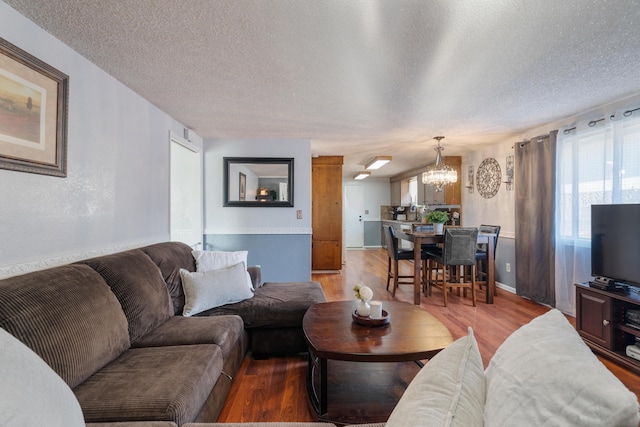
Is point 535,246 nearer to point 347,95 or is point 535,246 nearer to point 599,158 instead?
point 599,158

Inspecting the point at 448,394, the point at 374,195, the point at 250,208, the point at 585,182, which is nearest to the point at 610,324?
the point at 585,182

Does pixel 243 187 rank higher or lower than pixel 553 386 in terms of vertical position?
higher

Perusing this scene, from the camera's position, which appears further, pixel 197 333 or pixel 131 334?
pixel 197 333

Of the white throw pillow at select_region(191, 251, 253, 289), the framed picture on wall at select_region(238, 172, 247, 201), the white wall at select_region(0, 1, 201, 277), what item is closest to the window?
the white throw pillow at select_region(191, 251, 253, 289)

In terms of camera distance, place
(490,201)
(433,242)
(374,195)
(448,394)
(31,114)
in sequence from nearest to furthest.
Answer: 1. (448,394)
2. (31,114)
3. (433,242)
4. (490,201)
5. (374,195)

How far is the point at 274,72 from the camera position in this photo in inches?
82.0

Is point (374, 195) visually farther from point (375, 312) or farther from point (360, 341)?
point (360, 341)

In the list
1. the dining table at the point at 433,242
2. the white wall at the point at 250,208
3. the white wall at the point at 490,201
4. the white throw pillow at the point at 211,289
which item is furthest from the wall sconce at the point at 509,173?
the white throw pillow at the point at 211,289

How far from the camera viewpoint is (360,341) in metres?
1.59

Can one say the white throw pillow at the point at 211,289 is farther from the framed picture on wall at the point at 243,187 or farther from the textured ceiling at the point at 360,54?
the framed picture on wall at the point at 243,187

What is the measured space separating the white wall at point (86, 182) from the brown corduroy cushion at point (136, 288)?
262 mm

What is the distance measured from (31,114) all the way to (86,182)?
1.63 feet

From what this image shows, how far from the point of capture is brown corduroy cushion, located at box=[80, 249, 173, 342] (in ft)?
5.35

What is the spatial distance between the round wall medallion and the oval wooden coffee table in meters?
3.22
